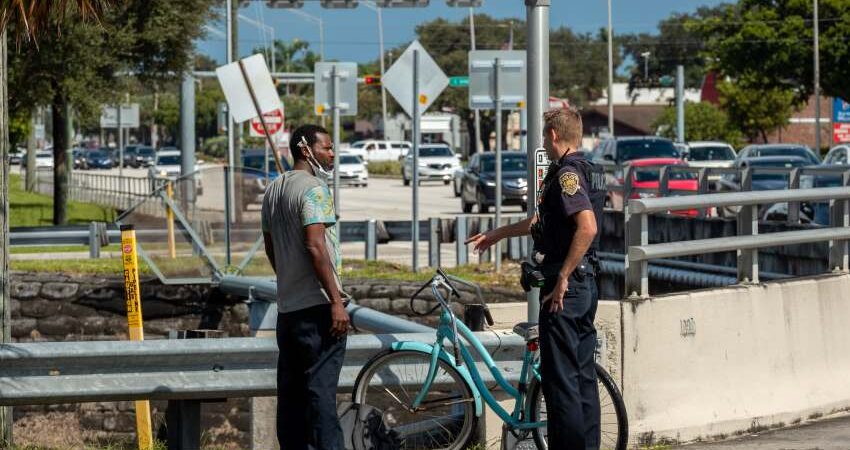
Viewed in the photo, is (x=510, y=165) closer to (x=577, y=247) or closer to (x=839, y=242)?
(x=839, y=242)

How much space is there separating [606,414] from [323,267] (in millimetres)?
1747

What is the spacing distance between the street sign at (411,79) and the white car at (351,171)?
3801 cm

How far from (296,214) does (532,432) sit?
1701 mm

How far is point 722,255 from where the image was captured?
1673 centimetres

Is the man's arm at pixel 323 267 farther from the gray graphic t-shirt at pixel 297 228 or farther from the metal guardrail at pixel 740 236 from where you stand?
the metal guardrail at pixel 740 236

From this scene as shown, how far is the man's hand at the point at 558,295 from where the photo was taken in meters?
6.66

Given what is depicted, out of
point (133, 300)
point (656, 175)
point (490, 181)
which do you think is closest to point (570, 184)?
point (133, 300)

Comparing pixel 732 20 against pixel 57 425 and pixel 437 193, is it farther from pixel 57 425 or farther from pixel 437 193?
A: pixel 57 425

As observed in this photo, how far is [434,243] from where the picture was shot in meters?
21.1

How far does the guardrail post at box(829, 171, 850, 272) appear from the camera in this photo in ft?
33.5

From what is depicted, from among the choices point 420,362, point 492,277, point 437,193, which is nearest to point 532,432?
point 420,362

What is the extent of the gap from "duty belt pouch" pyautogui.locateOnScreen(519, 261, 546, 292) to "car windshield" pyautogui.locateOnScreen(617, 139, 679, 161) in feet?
93.3

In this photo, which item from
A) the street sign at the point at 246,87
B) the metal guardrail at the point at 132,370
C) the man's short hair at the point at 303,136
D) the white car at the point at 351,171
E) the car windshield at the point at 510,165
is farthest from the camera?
the white car at the point at 351,171

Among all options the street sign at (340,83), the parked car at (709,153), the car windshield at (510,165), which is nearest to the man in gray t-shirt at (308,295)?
the street sign at (340,83)
